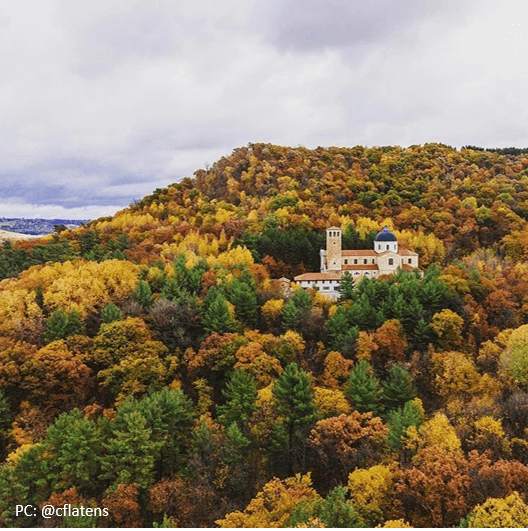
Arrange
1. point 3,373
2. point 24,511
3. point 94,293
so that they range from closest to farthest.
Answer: point 24,511
point 3,373
point 94,293

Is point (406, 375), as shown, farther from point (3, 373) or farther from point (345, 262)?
point (3, 373)

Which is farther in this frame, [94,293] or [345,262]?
[345,262]

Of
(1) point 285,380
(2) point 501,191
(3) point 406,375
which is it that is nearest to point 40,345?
(1) point 285,380

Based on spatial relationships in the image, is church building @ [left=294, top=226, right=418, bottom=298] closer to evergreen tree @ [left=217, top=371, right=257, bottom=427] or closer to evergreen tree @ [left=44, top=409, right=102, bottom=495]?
evergreen tree @ [left=217, top=371, right=257, bottom=427]

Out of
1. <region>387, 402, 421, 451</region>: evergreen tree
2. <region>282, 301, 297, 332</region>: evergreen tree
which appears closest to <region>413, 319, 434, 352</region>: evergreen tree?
<region>282, 301, 297, 332</region>: evergreen tree

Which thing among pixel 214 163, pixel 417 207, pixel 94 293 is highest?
pixel 214 163

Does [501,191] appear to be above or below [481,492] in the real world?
above

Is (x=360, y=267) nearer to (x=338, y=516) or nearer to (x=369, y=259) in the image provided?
(x=369, y=259)
